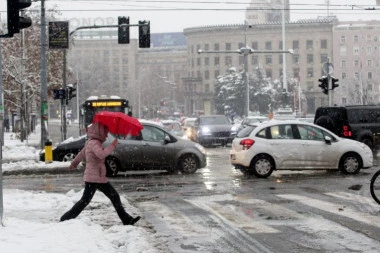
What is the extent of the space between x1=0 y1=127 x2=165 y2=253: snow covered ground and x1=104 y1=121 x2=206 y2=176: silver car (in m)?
5.48

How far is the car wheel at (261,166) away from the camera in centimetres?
→ 1759

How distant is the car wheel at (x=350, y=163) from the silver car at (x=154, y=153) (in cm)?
407

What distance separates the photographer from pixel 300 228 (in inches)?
388

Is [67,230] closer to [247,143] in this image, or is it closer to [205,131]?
[247,143]

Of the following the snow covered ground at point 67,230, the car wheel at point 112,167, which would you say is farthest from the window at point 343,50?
the snow covered ground at point 67,230

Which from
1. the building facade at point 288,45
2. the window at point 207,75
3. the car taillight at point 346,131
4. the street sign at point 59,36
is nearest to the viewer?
the car taillight at point 346,131

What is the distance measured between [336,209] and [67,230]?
5044mm

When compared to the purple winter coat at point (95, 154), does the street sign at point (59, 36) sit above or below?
above

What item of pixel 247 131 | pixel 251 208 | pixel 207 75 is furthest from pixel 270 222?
pixel 207 75

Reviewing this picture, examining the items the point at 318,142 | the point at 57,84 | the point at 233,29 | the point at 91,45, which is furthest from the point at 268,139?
the point at 91,45

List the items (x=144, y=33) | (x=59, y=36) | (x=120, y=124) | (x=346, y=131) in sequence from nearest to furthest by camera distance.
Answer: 1. (x=120, y=124)
2. (x=346, y=131)
3. (x=59, y=36)
4. (x=144, y=33)

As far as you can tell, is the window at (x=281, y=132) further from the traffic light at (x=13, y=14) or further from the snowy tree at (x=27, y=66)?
the snowy tree at (x=27, y=66)

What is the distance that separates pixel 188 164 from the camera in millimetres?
19344

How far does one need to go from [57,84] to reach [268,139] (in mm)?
27504
